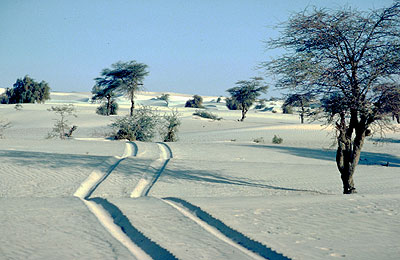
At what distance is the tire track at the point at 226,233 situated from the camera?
5.07 m

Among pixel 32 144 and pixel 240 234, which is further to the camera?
pixel 32 144

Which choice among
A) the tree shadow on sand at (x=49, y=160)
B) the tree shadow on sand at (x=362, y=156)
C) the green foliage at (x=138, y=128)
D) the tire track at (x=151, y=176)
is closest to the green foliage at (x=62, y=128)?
the green foliage at (x=138, y=128)

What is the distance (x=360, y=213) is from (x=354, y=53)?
17.7 feet

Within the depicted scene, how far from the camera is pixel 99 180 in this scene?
1230cm

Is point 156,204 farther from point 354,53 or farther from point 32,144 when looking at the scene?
point 32,144

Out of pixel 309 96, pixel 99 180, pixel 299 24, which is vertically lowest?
pixel 99 180

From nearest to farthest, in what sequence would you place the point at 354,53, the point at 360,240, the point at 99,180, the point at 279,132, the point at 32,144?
the point at 360,240 → the point at 354,53 → the point at 99,180 → the point at 32,144 → the point at 279,132

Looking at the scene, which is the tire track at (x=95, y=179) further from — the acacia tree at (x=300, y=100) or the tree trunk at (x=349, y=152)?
the tree trunk at (x=349, y=152)

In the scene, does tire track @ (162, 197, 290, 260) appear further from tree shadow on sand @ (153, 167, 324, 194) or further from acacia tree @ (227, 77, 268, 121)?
acacia tree @ (227, 77, 268, 121)

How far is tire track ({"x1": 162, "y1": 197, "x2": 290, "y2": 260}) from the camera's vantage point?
5.07 meters

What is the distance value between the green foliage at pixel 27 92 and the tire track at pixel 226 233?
70130 mm

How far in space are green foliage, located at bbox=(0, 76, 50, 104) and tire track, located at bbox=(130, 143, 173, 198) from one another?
60454 millimetres

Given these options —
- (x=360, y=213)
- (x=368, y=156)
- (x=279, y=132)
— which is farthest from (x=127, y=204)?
(x=279, y=132)

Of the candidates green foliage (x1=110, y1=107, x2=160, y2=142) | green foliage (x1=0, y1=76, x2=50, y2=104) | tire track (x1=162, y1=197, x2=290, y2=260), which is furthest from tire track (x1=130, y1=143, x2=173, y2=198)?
green foliage (x1=0, y1=76, x2=50, y2=104)
